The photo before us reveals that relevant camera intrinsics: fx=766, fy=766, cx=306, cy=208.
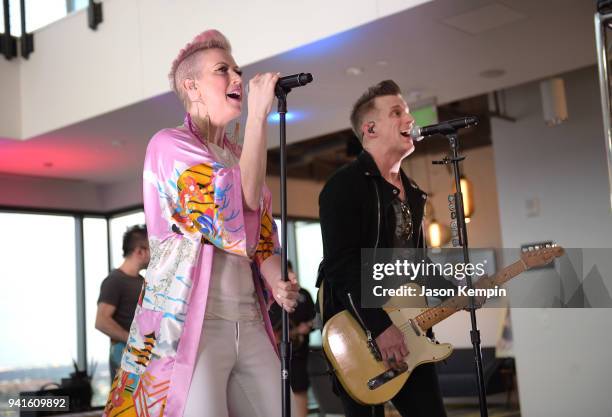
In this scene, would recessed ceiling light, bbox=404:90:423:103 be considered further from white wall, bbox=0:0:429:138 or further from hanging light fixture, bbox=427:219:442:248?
hanging light fixture, bbox=427:219:442:248

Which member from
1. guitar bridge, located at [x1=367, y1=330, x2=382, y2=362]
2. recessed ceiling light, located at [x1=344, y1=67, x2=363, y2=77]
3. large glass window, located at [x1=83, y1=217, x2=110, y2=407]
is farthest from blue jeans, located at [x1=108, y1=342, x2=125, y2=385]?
large glass window, located at [x1=83, y1=217, x2=110, y2=407]

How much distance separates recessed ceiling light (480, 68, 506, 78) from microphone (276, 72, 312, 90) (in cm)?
394

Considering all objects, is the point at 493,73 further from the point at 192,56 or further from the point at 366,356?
the point at 192,56

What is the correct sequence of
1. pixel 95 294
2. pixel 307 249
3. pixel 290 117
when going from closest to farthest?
1. pixel 290 117
2. pixel 95 294
3. pixel 307 249

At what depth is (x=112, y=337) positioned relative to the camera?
4.89m

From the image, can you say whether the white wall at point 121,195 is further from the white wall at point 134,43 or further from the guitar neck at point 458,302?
the guitar neck at point 458,302

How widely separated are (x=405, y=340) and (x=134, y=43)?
384 cm

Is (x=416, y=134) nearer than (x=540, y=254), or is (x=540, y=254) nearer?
(x=540, y=254)

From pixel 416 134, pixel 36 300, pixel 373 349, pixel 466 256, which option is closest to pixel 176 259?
pixel 373 349

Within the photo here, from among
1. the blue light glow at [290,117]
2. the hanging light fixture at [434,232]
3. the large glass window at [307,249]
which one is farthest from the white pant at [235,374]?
the large glass window at [307,249]

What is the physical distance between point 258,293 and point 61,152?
5.73 meters

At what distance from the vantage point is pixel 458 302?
2.50 metres

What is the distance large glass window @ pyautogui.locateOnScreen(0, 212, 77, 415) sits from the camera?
25.6 feet

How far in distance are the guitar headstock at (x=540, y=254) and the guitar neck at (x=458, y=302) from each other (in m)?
0.02
